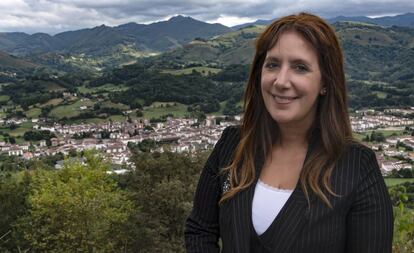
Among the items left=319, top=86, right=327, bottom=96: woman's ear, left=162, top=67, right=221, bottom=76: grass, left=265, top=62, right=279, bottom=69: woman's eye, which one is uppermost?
left=265, top=62, right=279, bottom=69: woman's eye

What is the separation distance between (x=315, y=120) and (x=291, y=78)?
22 centimetres

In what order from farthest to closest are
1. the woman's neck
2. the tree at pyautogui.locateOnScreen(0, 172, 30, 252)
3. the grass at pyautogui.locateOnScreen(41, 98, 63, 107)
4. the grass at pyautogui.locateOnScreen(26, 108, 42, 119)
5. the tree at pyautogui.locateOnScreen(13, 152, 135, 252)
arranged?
the grass at pyautogui.locateOnScreen(41, 98, 63, 107), the grass at pyautogui.locateOnScreen(26, 108, 42, 119), the tree at pyautogui.locateOnScreen(0, 172, 30, 252), the tree at pyautogui.locateOnScreen(13, 152, 135, 252), the woman's neck

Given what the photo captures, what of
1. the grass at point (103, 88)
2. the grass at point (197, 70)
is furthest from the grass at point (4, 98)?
the grass at point (197, 70)

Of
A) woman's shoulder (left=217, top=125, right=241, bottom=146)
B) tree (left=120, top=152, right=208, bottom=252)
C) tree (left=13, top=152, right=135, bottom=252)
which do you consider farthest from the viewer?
tree (left=120, top=152, right=208, bottom=252)

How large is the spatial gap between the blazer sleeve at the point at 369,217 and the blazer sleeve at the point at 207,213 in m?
0.51

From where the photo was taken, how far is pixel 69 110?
72375 mm

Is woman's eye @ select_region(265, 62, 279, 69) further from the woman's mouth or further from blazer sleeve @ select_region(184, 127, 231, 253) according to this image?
blazer sleeve @ select_region(184, 127, 231, 253)

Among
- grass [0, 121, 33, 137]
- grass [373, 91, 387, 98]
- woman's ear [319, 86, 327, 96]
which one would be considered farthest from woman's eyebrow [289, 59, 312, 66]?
grass [373, 91, 387, 98]

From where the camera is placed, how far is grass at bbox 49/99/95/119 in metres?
70.6

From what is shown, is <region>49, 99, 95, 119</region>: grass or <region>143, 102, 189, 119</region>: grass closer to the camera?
<region>49, 99, 95, 119</region>: grass

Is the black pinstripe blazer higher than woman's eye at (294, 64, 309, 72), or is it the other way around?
woman's eye at (294, 64, 309, 72)

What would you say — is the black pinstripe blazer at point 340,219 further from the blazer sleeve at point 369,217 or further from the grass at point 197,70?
the grass at point 197,70

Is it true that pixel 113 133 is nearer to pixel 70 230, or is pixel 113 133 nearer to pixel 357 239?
pixel 70 230

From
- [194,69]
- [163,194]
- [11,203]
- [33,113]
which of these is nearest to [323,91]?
[163,194]
